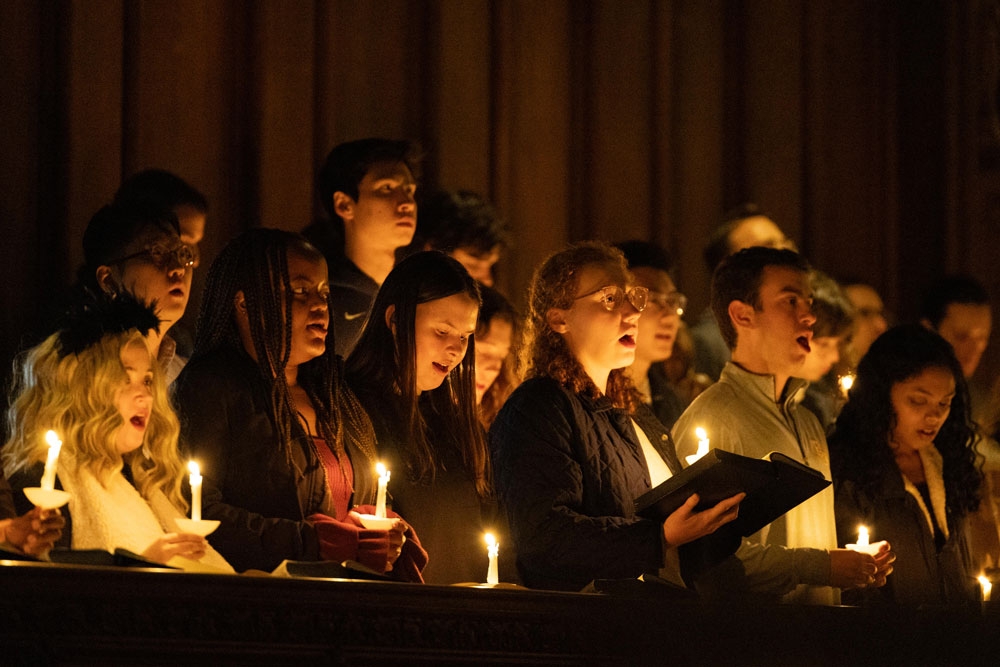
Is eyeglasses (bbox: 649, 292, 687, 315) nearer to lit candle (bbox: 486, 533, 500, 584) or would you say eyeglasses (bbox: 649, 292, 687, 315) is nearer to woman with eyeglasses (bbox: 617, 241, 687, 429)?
woman with eyeglasses (bbox: 617, 241, 687, 429)

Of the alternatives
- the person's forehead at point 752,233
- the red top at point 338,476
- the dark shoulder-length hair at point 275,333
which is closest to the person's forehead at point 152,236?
the dark shoulder-length hair at point 275,333

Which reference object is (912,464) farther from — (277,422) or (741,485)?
(277,422)

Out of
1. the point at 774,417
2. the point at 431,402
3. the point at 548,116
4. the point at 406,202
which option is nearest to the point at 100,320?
the point at 431,402

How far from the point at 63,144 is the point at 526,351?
79.8 inches

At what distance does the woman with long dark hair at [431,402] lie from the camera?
3.98 m

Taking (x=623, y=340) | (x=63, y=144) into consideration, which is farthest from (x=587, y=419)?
(x=63, y=144)

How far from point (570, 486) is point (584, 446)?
0.48ft

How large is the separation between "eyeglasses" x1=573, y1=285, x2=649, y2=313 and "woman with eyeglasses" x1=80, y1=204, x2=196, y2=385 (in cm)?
115

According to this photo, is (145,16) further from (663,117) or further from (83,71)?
(663,117)

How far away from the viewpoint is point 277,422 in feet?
12.3

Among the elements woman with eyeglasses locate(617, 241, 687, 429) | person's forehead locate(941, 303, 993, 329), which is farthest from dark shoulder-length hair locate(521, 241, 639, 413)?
person's forehead locate(941, 303, 993, 329)

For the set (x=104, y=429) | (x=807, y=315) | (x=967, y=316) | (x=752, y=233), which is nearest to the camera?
(x=104, y=429)

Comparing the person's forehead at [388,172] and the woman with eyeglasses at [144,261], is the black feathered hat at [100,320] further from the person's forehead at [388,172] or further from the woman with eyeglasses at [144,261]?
the person's forehead at [388,172]

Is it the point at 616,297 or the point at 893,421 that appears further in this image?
the point at 893,421
